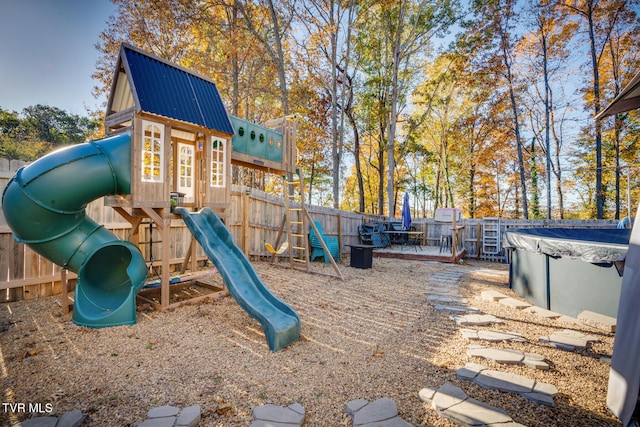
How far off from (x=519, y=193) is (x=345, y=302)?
21812mm

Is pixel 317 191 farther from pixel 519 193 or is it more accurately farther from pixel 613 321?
pixel 613 321

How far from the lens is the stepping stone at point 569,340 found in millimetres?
3321

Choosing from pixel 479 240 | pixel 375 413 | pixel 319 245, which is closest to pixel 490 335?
→ pixel 375 413

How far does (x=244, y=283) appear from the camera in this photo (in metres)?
4.10

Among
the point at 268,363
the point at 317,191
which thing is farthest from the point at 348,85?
the point at 268,363

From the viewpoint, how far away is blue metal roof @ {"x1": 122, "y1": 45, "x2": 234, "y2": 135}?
14.4ft

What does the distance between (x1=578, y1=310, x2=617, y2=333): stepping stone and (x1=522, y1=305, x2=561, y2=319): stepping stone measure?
0.33 m

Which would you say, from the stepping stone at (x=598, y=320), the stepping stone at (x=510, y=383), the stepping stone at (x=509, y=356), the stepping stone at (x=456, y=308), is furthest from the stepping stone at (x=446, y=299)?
the stepping stone at (x=510, y=383)

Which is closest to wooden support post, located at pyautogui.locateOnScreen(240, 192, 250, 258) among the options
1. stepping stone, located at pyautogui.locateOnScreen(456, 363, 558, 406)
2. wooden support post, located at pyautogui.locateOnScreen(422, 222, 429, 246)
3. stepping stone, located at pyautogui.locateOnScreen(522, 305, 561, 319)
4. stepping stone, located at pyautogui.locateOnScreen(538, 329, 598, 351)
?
stepping stone, located at pyautogui.locateOnScreen(456, 363, 558, 406)

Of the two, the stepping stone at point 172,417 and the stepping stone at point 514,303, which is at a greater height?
the stepping stone at point 172,417

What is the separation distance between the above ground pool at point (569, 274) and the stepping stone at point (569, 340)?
0.86 m

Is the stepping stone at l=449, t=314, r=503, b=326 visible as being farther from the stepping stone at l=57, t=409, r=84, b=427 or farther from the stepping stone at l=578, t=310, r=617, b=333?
the stepping stone at l=57, t=409, r=84, b=427

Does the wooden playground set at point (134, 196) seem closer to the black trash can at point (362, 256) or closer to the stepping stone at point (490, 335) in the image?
the stepping stone at point (490, 335)

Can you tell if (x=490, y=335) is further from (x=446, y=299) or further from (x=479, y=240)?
(x=479, y=240)
